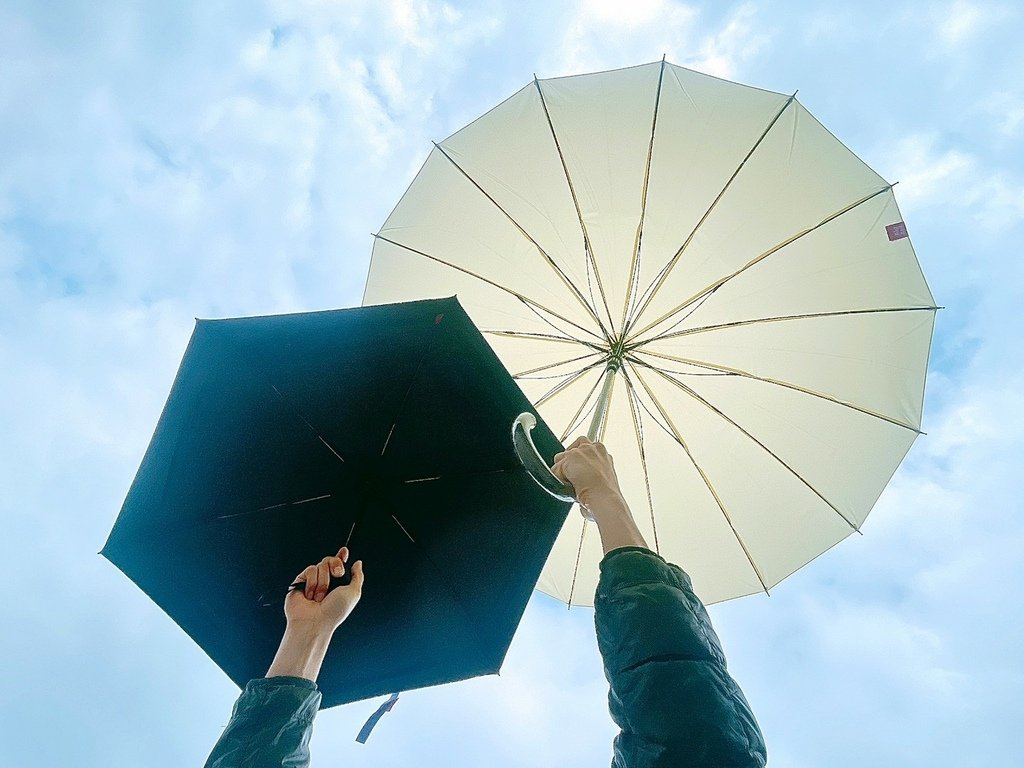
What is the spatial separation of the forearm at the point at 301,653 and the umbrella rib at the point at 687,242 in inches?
122

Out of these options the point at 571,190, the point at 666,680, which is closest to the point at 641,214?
the point at 571,190

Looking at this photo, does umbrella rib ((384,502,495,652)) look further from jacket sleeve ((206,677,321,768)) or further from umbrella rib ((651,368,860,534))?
umbrella rib ((651,368,860,534))

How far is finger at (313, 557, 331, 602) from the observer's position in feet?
8.37

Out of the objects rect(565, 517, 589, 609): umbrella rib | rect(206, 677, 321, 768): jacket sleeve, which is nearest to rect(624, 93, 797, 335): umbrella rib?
rect(565, 517, 589, 609): umbrella rib

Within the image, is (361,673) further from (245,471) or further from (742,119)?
(742,119)

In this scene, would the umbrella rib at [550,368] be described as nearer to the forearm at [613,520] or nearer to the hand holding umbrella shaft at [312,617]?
the hand holding umbrella shaft at [312,617]

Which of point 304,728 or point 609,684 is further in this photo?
point 304,728

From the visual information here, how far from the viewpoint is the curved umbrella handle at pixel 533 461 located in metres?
2.45

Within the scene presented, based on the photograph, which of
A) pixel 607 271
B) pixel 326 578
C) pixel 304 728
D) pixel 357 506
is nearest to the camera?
pixel 304 728

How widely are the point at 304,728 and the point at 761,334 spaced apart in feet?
13.0

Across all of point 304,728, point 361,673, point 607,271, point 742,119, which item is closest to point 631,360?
point 607,271

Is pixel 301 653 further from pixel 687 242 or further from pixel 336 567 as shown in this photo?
pixel 687 242

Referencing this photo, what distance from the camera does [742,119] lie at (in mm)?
4180

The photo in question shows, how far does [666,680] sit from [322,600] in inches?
68.8
